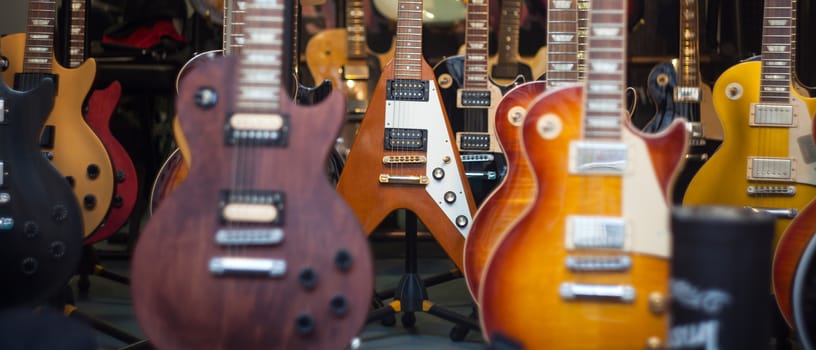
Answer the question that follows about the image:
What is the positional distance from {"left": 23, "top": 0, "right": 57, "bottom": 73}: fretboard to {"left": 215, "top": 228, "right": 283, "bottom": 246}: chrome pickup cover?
190cm

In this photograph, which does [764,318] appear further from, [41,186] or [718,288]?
[41,186]

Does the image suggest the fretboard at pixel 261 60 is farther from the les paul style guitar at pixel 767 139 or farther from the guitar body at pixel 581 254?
the les paul style guitar at pixel 767 139

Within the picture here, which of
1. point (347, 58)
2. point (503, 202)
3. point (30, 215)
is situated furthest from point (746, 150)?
point (347, 58)

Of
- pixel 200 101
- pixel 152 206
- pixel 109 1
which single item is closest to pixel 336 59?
pixel 109 1

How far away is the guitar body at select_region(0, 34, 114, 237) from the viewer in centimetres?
373

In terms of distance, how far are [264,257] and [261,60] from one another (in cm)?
55

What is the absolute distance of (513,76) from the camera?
491cm

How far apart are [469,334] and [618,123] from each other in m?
1.63

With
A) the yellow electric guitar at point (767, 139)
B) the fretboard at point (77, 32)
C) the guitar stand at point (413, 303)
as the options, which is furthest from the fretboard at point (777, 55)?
the fretboard at point (77, 32)

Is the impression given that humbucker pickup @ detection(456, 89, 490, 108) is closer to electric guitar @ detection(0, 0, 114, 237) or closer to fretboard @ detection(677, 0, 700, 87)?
fretboard @ detection(677, 0, 700, 87)

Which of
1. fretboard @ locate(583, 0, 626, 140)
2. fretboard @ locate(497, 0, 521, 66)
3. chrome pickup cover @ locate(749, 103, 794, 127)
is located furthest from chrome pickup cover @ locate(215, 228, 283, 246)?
fretboard @ locate(497, 0, 521, 66)

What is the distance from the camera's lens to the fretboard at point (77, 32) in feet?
14.8

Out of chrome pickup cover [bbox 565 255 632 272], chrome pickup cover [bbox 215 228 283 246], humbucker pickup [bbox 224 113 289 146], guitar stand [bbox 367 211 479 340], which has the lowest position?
guitar stand [bbox 367 211 479 340]

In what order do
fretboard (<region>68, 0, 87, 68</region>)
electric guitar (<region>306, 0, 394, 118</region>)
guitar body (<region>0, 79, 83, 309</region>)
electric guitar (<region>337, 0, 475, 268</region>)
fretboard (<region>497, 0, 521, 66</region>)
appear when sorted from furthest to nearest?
electric guitar (<region>306, 0, 394, 118</region>), fretboard (<region>497, 0, 521, 66</region>), fretboard (<region>68, 0, 87, 68</region>), electric guitar (<region>337, 0, 475, 268</region>), guitar body (<region>0, 79, 83, 309</region>)
